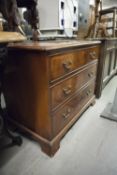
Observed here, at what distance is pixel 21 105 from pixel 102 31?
3636 millimetres

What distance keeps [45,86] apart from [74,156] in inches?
22.7

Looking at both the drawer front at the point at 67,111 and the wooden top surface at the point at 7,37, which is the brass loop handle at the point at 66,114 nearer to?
the drawer front at the point at 67,111

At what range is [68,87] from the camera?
3.38 feet

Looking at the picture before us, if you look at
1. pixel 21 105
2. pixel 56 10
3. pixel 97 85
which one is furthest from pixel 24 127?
pixel 56 10

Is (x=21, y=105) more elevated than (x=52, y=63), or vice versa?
(x=52, y=63)

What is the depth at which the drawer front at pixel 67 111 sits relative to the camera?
3.17 ft

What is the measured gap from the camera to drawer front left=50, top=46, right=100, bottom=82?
0.81 meters

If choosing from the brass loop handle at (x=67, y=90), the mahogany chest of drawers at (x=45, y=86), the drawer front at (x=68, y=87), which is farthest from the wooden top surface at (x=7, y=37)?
the brass loop handle at (x=67, y=90)

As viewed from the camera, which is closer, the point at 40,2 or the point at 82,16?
the point at 40,2

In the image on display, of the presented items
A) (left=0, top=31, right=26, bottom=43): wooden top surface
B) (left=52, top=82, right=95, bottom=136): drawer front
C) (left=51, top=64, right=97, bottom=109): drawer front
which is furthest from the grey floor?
(left=0, top=31, right=26, bottom=43): wooden top surface

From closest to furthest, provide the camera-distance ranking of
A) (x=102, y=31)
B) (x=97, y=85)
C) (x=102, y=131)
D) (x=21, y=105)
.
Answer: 1. (x=21, y=105)
2. (x=102, y=131)
3. (x=97, y=85)
4. (x=102, y=31)

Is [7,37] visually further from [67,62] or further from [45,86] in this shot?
[67,62]

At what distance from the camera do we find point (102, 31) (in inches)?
152

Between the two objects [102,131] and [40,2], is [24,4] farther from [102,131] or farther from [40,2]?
[102,131]
